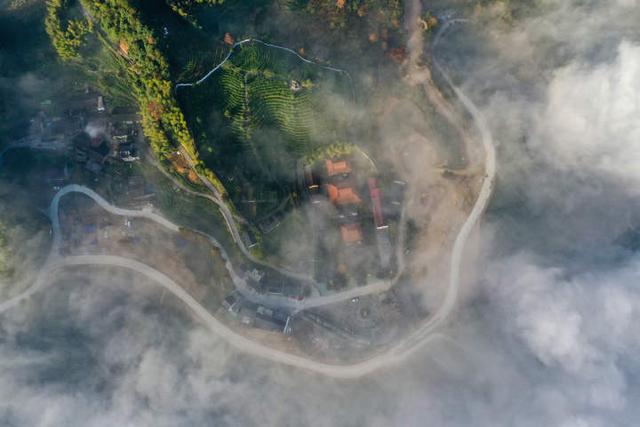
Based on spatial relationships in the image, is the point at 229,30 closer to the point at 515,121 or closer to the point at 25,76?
the point at 25,76

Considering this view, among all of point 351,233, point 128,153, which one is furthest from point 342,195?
point 128,153

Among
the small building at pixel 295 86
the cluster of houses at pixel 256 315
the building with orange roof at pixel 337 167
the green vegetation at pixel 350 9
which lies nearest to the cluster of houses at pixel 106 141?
the small building at pixel 295 86

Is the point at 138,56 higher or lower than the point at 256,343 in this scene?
higher

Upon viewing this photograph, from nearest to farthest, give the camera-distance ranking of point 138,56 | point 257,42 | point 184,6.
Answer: point 138,56
point 184,6
point 257,42

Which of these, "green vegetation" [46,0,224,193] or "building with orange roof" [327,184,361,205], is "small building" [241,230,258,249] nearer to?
"green vegetation" [46,0,224,193]

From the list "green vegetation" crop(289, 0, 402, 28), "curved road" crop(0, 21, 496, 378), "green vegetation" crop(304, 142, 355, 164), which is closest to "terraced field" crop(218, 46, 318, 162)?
"green vegetation" crop(304, 142, 355, 164)

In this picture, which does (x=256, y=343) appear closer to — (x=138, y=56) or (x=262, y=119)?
(x=262, y=119)

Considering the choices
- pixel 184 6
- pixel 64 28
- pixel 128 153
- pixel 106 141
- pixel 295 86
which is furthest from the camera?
pixel 106 141
